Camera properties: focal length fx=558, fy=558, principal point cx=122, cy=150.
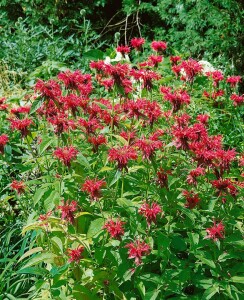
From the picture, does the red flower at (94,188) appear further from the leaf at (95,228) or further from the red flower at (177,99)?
the red flower at (177,99)

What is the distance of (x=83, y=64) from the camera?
5.46 m

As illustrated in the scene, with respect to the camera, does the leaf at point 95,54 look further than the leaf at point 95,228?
Yes

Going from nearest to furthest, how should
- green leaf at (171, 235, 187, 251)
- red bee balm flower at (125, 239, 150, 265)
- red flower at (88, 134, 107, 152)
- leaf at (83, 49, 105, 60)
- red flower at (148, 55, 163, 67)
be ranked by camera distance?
red bee balm flower at (125, 239, 150, 265) → green leaf at (171, 235, 187, 251) → red flower at (88, 134, 107, 152) → red flower at (148, 55, 163, 67) → leaf at (83, 49, 105, 60)

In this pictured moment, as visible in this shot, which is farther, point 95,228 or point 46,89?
point 46,89

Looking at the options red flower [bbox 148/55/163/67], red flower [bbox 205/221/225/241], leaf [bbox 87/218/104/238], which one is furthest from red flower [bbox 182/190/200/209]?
red flower [bbox 148/55/163/67]

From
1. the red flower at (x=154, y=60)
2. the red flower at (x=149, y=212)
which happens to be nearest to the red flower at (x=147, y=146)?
the red flower at (x=149, y=212)

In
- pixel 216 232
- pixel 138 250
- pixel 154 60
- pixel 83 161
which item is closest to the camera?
pixel 138 250

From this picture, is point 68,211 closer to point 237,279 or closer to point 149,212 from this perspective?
point 149,212

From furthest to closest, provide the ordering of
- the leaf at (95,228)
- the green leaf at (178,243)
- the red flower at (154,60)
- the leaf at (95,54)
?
the leaf at (95,54) → the red flower at (154,60) → the green leaf at (178,243) → the leaf at (95,228)

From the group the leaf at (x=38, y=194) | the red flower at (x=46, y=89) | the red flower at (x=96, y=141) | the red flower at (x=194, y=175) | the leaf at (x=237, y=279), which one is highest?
the red flower at (x=46, y=89)

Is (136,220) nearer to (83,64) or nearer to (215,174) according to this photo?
(215,174)

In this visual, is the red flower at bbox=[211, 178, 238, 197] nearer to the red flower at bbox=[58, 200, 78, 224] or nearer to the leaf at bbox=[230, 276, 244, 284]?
the leaf at bbox=[230, 276, 244, 284]

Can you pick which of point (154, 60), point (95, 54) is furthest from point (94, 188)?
point (95, 54)

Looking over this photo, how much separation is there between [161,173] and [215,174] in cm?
25
